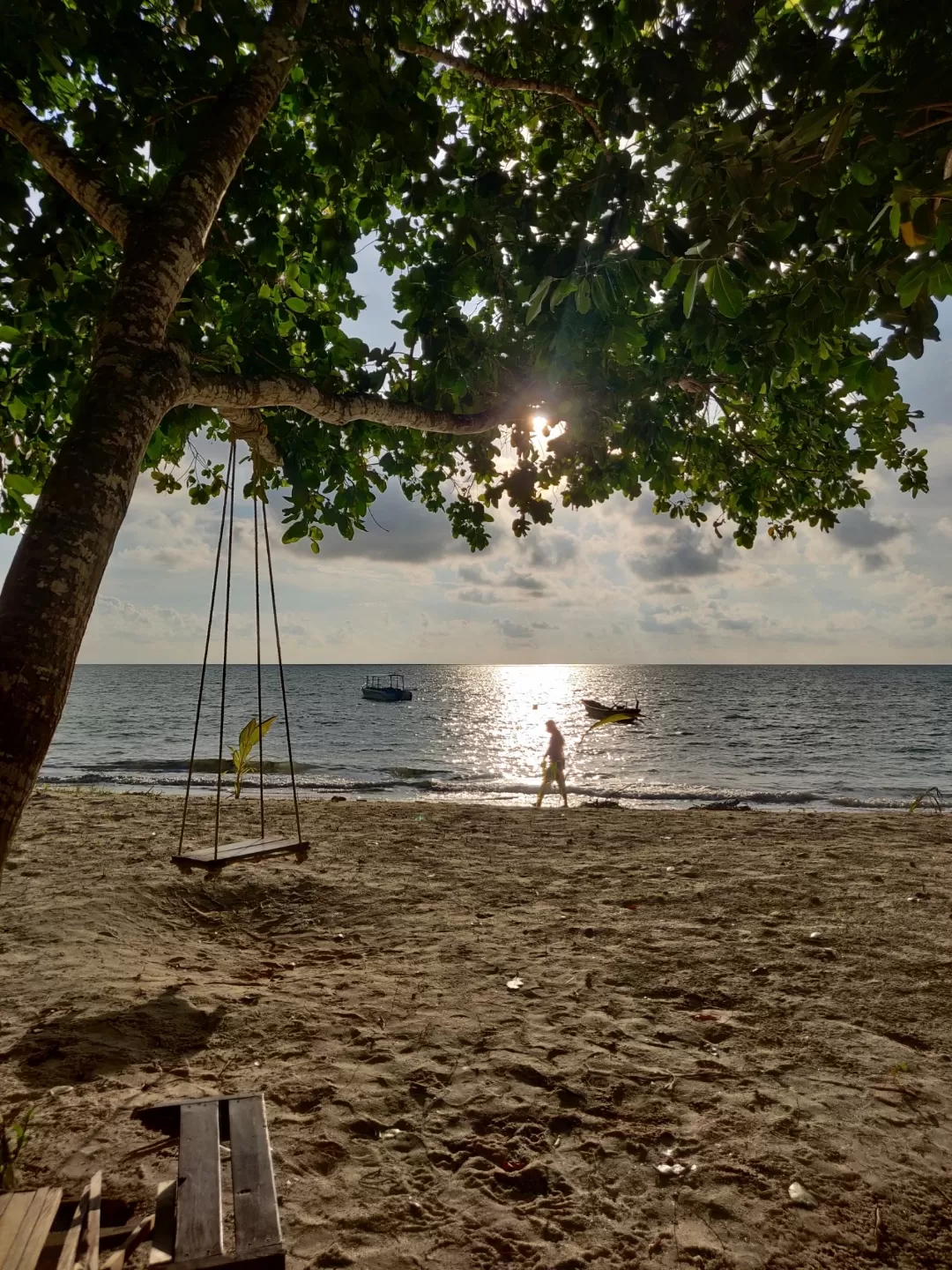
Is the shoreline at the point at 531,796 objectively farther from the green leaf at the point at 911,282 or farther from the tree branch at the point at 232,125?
the green leaf at the point at 911,282

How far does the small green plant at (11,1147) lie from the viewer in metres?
2.69

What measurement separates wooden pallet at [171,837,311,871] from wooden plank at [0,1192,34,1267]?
3.51 metres

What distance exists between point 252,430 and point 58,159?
1.99m

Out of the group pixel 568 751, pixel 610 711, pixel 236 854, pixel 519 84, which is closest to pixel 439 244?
pixel 519 84

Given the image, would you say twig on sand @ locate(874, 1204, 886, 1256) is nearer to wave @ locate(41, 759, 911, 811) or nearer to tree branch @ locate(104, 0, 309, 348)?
tree branch @ locate(104, 0, 309, 348)

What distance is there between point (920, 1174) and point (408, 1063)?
95.7 inches

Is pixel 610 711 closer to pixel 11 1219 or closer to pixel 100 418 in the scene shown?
pixel 100 418

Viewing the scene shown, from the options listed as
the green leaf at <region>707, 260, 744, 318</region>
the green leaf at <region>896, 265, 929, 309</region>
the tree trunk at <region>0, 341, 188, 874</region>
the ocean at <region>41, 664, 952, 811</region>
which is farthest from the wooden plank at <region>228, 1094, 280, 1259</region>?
the ocean at <region>41, 664, 952, 811</region>

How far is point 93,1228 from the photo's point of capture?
7.02 feet

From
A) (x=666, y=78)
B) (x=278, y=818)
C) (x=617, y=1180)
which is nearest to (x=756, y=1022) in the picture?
(x=617, y=1180)

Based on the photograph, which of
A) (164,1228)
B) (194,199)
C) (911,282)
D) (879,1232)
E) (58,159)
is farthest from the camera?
(58,159)

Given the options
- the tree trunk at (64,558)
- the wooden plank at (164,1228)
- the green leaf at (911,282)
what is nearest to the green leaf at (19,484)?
the tree trunk at (64,558)

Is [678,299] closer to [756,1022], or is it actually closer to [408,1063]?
[756,1022]

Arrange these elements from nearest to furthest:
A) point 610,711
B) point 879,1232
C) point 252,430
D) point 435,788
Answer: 1. point 879,1232
2. point 252,430
3. point 610,711
4. point 435,788
